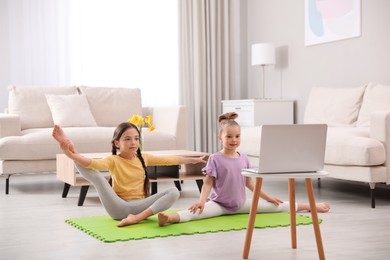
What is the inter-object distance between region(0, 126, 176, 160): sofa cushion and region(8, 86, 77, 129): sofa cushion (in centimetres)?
20

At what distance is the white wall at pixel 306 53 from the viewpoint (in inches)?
225

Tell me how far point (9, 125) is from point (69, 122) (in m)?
0.72

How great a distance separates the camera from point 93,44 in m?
7.30

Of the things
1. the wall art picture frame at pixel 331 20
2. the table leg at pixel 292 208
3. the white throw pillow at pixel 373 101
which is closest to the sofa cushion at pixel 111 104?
the wall art picture frame at pixel 331 20

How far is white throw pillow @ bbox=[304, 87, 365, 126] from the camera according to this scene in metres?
5.47

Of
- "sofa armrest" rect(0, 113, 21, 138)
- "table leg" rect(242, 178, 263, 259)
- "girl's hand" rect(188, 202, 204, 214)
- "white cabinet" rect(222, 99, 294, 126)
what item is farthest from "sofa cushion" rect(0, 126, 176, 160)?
"table leg" rect(242, 178, 263, 259)

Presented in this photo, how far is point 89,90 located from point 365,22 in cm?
265

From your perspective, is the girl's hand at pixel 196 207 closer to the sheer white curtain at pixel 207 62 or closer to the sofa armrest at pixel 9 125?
the sofa armrest at pixel 9 125

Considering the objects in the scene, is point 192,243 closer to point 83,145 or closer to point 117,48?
point 83,145

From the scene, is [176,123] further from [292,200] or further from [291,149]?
[291,149]

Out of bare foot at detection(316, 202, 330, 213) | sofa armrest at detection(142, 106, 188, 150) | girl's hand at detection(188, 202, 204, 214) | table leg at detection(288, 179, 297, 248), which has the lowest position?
bare foot at detection(316, 202, 330, 213)

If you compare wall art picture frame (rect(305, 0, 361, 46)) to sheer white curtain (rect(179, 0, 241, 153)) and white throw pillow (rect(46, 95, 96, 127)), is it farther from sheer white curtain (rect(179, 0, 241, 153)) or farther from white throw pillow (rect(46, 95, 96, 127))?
white throw pillow (rect(46, 95, 96, 127))

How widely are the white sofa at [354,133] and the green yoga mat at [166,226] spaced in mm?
753

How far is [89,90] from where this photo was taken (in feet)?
21.1
